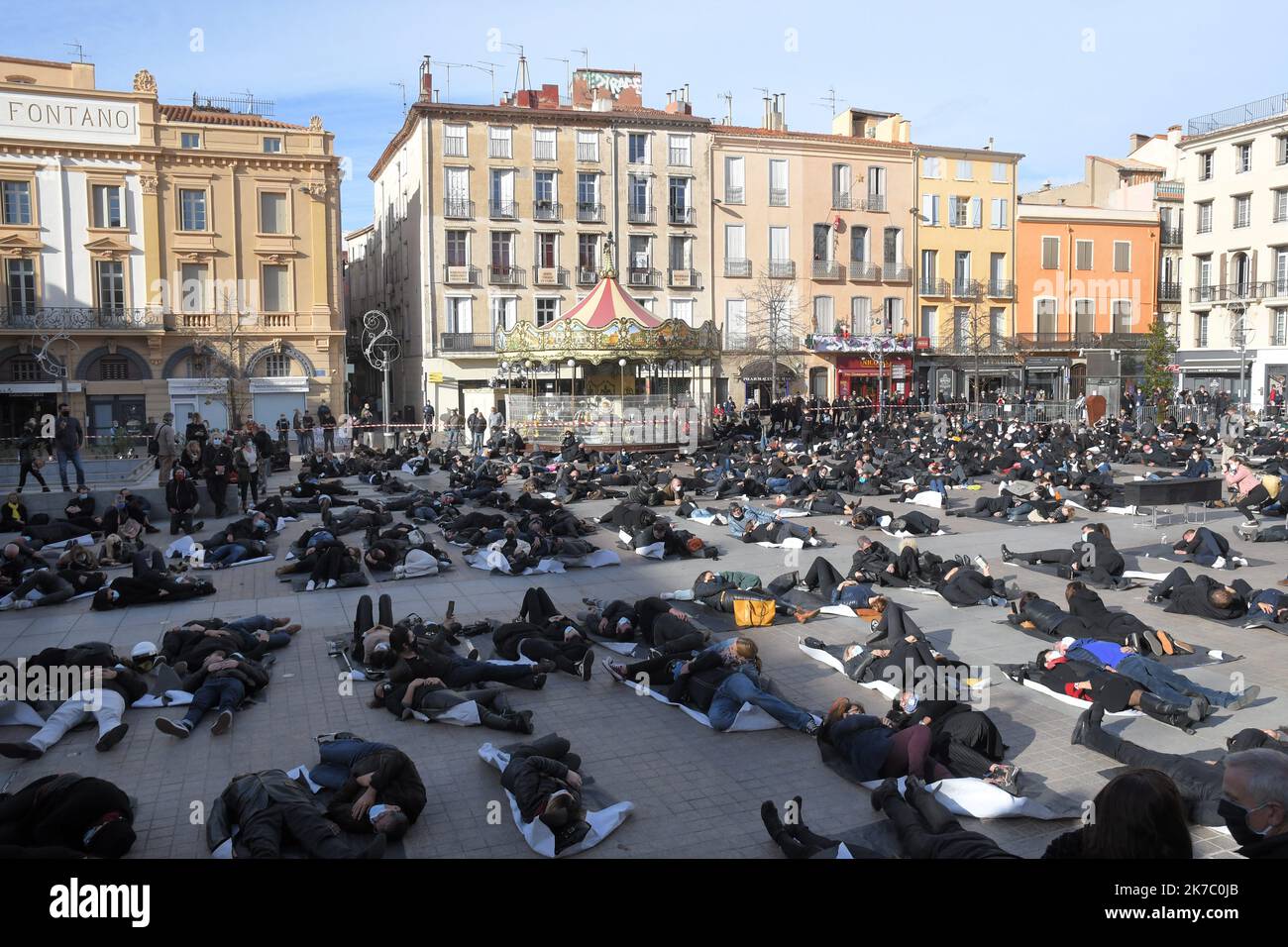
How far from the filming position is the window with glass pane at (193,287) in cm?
3916

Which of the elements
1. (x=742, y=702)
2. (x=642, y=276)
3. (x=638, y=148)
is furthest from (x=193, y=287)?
(x=742, y=702)

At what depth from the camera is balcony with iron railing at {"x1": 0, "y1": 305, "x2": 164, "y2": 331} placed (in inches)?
1460

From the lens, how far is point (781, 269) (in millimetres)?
48844

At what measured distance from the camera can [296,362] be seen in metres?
40.6

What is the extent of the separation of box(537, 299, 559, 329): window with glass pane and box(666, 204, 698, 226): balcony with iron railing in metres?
6.71

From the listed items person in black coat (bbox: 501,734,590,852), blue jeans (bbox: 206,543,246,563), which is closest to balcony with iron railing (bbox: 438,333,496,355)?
blue jeans (bbox: 206,543,246,563)

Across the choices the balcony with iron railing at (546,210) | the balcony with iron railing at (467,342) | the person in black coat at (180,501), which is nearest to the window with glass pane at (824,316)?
the balcony with iron railing at (546,210)

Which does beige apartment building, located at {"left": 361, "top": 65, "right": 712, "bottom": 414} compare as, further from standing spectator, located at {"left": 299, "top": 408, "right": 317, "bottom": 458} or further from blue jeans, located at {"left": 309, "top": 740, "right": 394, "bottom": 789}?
blue jeans, located at {"left": 309, "top": 740, "right": 394, "bottom": 789}

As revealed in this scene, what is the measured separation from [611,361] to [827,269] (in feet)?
66.7

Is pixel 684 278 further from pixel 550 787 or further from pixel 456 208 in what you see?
pixel 550 787
